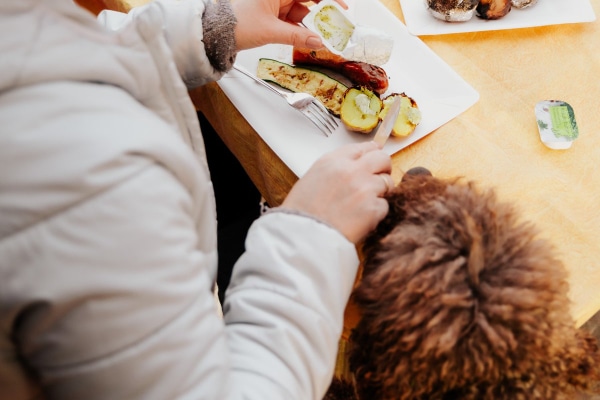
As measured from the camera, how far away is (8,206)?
40cm

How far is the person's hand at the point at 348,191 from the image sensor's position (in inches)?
25.3

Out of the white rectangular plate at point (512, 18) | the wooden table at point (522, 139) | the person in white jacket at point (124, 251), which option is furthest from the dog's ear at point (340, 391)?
the white rectangular plate at point (512, 18)

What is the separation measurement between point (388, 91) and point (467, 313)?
0.56m

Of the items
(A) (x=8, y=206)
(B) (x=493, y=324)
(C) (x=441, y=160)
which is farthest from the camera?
(C) (x=441, y=160)

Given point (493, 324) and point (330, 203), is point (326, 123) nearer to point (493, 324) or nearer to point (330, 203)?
point (330, 203)

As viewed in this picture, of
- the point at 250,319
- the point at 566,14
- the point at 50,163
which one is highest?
the point at 566,14

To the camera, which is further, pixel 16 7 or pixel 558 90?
pixel 558 90

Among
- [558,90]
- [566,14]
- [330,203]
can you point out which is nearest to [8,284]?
[330,203]

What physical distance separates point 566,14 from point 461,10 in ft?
0.82

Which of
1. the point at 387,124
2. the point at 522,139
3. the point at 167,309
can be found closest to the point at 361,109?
the point at 387,124

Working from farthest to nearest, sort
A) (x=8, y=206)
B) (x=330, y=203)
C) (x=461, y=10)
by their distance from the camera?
(x=461, y=10), (x=330, y=203), (x=8, y=206)

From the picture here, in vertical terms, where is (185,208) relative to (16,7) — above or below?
below

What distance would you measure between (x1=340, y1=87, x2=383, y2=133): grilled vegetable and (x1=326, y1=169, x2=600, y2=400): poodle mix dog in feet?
1.01

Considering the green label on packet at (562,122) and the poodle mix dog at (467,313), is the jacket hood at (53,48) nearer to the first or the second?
the poodle mix dog at (467,313)
